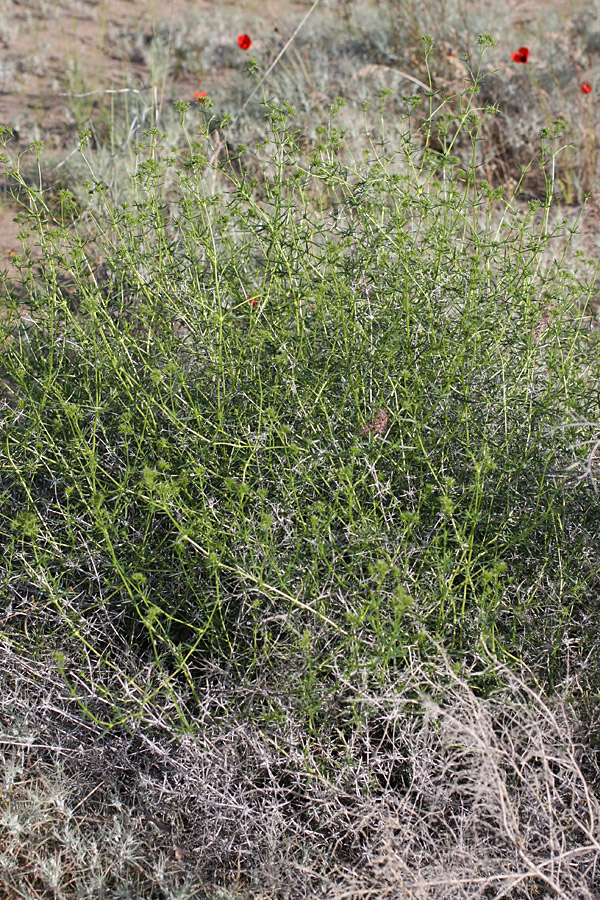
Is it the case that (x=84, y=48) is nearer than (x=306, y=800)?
No

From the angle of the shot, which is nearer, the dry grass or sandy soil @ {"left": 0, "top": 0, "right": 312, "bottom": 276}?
the dry grass

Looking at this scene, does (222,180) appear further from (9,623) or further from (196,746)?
(196,746)

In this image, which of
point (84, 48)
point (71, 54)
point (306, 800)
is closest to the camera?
point (306, 800)

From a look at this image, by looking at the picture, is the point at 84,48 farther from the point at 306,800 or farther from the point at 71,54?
the point at 306,800

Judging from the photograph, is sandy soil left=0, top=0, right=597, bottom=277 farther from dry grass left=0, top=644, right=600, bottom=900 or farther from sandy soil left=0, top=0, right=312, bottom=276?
dry grass left=0, top=644, right=600, bottom=900

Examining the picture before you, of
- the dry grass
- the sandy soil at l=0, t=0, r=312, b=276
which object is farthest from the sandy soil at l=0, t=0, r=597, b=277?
the dry grass

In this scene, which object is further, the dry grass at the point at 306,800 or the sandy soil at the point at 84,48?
the sandy soil at the point at 84,48

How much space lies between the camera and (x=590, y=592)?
2289 mm

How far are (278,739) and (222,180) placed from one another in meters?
3.59

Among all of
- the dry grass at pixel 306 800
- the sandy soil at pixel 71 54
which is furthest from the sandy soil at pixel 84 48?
the dry grass at pixel 306 800

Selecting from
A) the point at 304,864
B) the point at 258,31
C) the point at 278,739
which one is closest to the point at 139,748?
the point at 278,739

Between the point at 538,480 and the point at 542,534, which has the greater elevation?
the point at 538,480

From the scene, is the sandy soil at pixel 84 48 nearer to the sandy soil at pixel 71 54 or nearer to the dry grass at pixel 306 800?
the sandy soil at pixel 71 54

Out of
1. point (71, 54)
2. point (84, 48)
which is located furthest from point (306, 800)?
point (84, 48)
